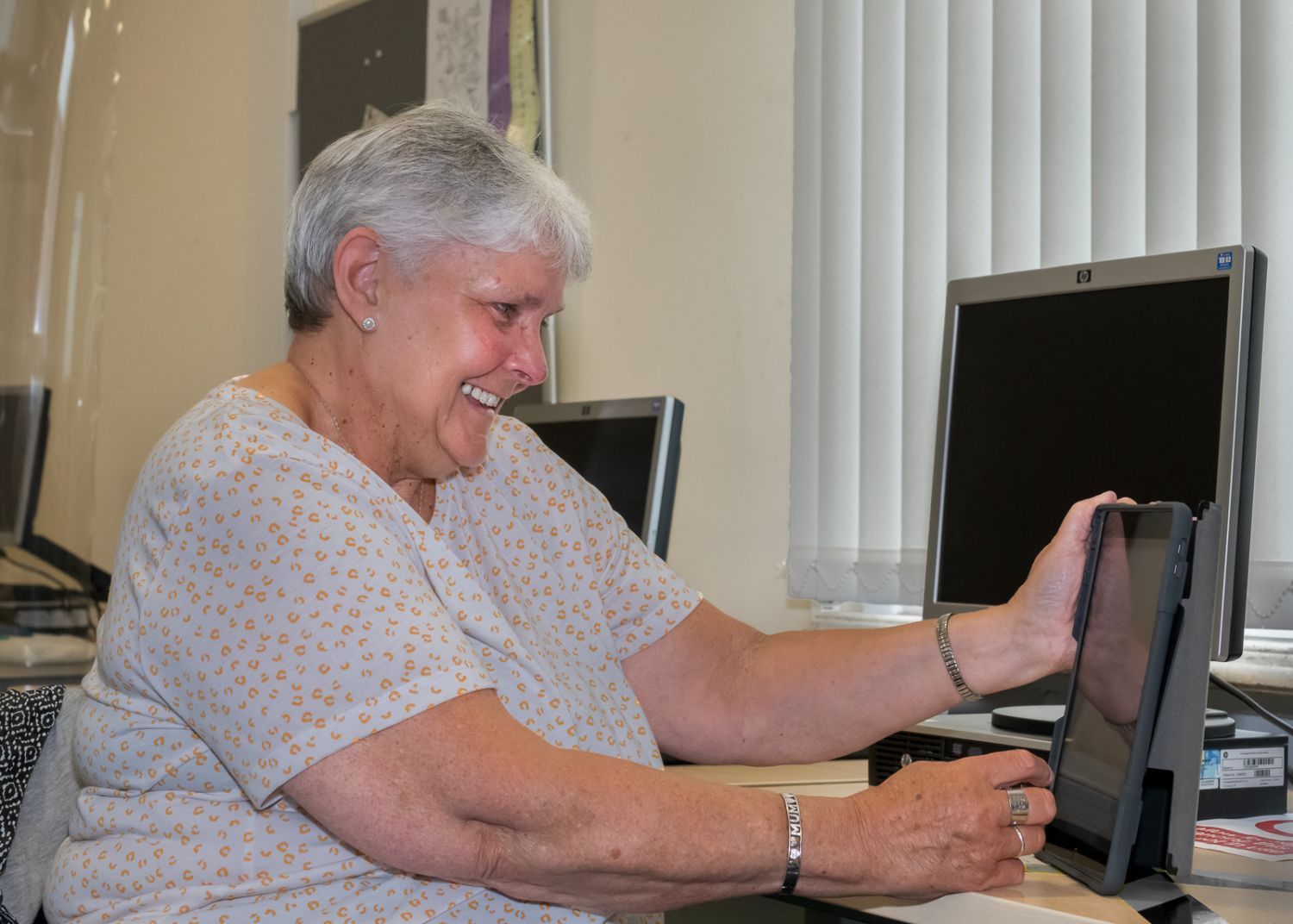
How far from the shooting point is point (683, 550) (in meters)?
2.25

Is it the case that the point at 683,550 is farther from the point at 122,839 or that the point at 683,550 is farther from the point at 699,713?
the point at 122,839

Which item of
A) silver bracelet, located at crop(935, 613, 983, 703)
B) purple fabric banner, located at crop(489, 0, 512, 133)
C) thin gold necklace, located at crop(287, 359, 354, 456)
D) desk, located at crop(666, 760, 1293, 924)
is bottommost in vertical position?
desk, located at crop(666, 760, 1293, 924)

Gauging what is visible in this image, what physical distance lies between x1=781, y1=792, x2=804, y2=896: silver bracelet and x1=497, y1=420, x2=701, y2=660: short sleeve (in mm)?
395

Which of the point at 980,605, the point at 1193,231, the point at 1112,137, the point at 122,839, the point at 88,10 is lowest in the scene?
the point at 122,839

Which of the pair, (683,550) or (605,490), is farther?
(683,550)

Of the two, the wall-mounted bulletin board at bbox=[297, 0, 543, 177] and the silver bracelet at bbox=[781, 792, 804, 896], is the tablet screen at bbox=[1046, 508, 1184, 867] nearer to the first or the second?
the silver bracelet at bbox=[781, 792, 804, 896]

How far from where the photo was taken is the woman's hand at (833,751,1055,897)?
3.17 feet

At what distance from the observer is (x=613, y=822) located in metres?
0.92

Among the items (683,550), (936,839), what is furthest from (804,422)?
(936,839)

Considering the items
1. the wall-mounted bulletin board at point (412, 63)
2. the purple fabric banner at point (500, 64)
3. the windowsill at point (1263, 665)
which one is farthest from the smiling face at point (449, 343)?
the purple fabric banner at point (500, 64)

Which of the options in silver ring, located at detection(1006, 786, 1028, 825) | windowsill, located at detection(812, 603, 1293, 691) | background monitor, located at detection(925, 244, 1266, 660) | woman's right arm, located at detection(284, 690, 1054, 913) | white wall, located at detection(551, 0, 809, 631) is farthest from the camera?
white wall, located at detection(551, 0, 809, 631)

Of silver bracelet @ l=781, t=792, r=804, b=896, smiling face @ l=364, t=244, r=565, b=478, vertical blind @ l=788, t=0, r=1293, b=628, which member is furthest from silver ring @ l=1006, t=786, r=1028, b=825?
vertical blind @ l=788, t=0, r=1293, b=628

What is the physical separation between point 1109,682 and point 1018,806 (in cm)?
12

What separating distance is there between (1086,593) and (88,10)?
2370 millimetres
